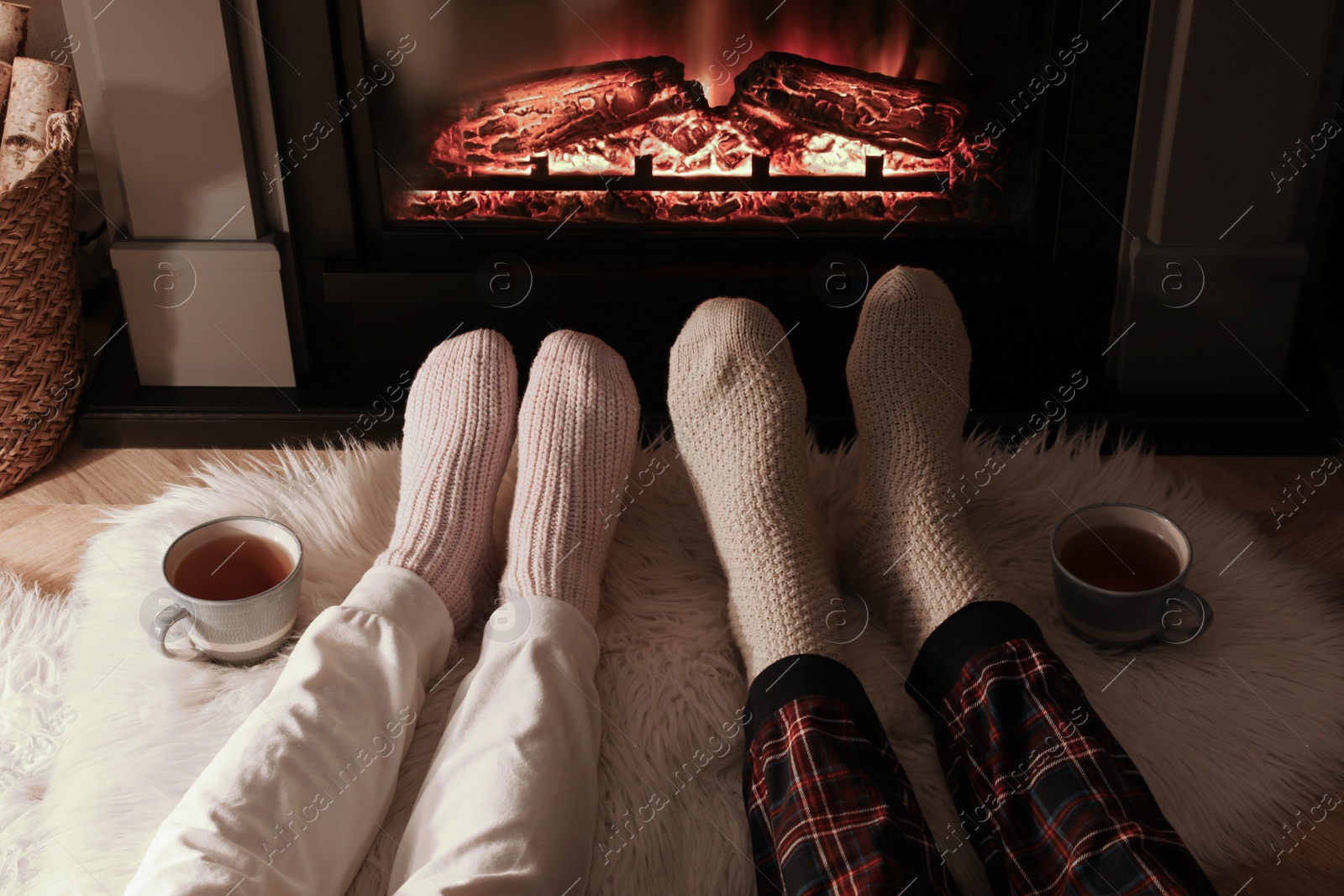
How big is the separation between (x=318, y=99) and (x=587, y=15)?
0.32 metres

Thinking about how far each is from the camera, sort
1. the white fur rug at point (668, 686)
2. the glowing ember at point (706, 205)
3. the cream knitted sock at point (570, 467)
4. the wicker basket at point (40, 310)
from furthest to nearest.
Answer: the glowing ember at point (706, 205) < the wicker basket at point (40, 310) < the cream knitted sock at point (570, 467) < the white fur rug at point (668, 686)

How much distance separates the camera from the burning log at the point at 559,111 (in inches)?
44.9

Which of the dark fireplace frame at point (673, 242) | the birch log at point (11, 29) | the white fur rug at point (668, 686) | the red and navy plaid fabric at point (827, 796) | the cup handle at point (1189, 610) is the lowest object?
the white fur rug at point (668, 686)

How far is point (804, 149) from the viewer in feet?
3.87

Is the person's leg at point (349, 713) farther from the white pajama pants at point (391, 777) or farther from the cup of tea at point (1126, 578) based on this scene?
the cup of tea at point (1126, 578)

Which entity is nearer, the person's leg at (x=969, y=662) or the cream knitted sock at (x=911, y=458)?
the person's leg at (x=969, y=662)

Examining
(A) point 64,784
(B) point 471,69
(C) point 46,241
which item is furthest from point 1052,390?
(C) point 46,241

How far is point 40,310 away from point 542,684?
2.75 ft

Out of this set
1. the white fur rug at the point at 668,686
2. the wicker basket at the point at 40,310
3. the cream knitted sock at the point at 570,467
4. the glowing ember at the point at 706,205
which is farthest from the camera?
the glowing ember at the point at 706,205

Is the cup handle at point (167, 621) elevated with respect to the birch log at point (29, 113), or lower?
lower

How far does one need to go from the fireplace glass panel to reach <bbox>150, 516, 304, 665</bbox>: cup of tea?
51 cm

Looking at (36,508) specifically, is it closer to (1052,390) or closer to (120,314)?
(120,314)

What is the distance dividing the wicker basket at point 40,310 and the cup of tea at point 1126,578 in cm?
111

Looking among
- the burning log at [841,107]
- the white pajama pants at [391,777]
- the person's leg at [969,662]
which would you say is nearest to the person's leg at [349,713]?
the white pajama pants at [391,777]
